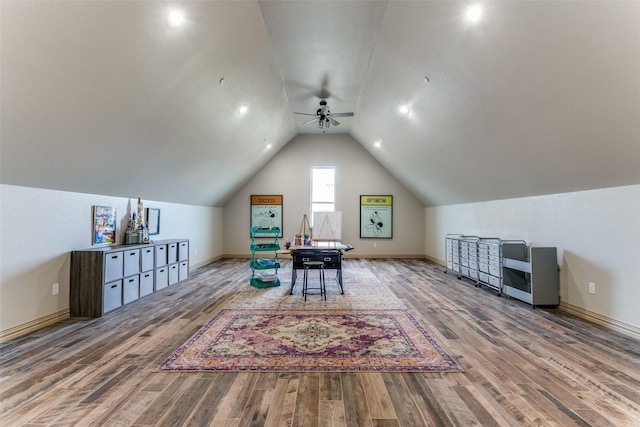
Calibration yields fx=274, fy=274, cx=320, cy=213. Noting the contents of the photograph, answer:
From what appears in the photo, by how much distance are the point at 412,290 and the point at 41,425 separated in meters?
4.30

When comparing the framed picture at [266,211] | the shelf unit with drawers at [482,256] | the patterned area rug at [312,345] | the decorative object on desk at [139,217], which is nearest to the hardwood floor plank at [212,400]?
the patterned area rug at [312,345]

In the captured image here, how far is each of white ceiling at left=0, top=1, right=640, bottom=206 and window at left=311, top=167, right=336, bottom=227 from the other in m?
3.07

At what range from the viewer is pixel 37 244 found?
2938 millimetres

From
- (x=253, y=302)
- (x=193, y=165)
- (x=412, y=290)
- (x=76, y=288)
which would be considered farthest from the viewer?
(x=193, y=165)

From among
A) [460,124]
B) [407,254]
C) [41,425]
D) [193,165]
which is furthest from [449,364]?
[407,254]

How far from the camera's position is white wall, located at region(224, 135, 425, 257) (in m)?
7.99

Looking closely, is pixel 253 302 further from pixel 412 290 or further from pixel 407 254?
pixel 407 254

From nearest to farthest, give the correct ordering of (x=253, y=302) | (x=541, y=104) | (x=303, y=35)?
(x=541, y=104), (x=303, y=35), (x=253, y=302)

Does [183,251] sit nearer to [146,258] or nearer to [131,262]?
[146,258]

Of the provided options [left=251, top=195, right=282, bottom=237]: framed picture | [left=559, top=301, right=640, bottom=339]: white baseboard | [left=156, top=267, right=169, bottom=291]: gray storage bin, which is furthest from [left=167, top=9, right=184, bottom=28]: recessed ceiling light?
[left=251, top=195, right=282, bottom=237]: framed picture

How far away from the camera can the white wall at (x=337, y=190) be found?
315 inches

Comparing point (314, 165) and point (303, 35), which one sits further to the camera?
point (314, 165)

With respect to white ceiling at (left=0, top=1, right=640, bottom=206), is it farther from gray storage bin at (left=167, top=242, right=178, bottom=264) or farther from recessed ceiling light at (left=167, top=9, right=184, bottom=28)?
gray storage bin at (left=167, top=242, right=178, bottom=264)

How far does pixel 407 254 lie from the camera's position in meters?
8.00
